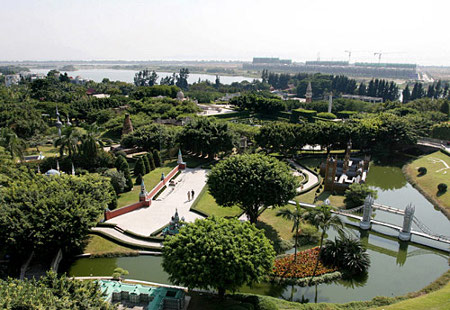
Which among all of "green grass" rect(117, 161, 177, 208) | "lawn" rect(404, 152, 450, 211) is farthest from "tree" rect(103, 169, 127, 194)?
"lawn" rect(404, 152, 450, 211)

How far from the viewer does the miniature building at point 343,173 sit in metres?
39.3

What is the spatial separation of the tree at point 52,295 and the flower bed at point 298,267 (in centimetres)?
1229

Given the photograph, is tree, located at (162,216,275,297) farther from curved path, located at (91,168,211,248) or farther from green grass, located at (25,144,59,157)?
green grass, located at (25,144,59,157)

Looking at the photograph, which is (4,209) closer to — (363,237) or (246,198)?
(246,198)

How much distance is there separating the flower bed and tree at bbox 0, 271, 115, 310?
40.3 ft

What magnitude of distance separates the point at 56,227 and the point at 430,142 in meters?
59.9

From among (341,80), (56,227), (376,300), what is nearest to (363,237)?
(376,300)

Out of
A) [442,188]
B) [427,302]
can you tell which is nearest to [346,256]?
[427,302]

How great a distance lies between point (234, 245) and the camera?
61.7ft

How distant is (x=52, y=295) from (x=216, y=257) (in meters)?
7.90

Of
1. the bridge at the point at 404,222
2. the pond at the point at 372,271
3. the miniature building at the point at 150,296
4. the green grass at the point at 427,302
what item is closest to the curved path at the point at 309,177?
the bridge at the point at 404,222

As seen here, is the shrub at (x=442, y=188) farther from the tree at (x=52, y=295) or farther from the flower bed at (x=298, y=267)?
the tree at (x=52, y=295)

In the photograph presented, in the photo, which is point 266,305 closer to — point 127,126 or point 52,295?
point 52,295

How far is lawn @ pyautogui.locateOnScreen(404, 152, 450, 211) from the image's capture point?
37.9 m
